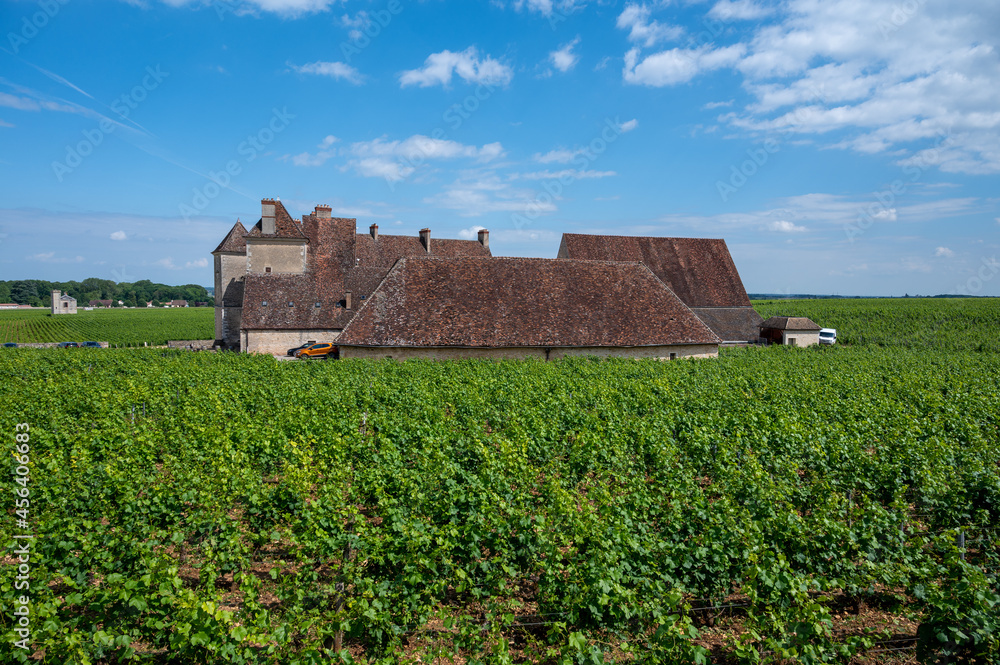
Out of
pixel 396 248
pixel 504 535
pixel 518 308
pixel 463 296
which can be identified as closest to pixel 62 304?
pixel 396 248

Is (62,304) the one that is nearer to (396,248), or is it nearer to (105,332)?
(105,332)

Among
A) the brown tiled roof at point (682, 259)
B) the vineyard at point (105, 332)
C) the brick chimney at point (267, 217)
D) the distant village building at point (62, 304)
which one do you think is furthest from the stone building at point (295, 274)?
the distant village building at point (62, 304)

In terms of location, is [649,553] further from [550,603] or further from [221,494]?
[221,494]

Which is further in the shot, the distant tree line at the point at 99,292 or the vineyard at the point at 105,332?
the distant tree line at the point at 99,292

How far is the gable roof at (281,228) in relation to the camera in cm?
3628

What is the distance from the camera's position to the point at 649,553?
20.4 ft

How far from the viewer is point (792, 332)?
35.9m

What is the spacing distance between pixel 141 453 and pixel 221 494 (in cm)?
290

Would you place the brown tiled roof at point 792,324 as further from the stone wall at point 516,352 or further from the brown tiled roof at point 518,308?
the stone wall at point 516,352

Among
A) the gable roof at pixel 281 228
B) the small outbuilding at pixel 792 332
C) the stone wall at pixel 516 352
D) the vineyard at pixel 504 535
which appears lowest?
the vineyard at pixel 504 535

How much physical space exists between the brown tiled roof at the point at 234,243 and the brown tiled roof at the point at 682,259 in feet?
76.6

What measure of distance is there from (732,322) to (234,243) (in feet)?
118

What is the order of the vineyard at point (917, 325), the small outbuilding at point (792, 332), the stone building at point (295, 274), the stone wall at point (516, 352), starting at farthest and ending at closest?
1. the vineyard at point (917, 325)
2. the small outbuilding at point (792, 332)
3. the stone building at point (295, 274)
4. the stone wall at point (516, 352)

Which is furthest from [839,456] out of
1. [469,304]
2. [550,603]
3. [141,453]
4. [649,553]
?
[469,304]
